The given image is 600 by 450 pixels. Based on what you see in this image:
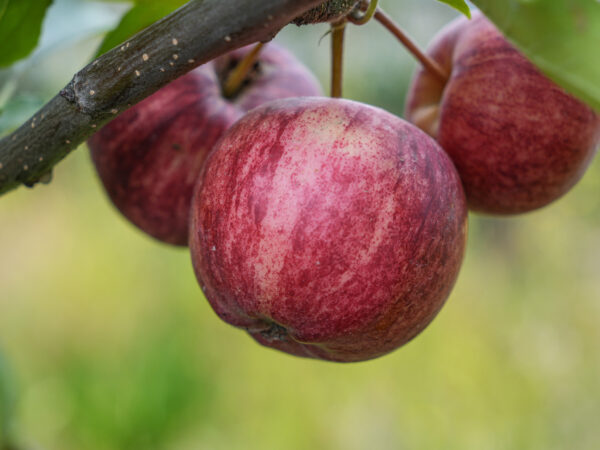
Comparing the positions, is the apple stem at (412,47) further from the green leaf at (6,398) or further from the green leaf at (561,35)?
the green leaf at (6,398)

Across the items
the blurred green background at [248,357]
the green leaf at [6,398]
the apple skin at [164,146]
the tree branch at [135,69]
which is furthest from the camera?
the blurred green background at [248,357]

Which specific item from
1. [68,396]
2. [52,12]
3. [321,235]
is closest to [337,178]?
[321,235]

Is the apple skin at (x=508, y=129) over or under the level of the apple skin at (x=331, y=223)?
under

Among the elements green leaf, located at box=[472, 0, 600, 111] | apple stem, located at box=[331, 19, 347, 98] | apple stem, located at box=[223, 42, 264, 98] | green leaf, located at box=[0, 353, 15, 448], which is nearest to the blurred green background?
green leaf, located at box=[0, 353, 15, 448]

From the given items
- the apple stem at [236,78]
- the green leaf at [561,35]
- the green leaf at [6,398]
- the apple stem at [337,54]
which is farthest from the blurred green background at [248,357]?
the green leaf at [561,35]

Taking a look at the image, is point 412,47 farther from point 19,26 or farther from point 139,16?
point 19,26

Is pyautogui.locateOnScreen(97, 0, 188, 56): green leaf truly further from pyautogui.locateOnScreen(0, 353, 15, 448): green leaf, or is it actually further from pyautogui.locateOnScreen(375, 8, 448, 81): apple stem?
pyautogui.locateOnScreen(0, 353, 15, 448): green leaf
